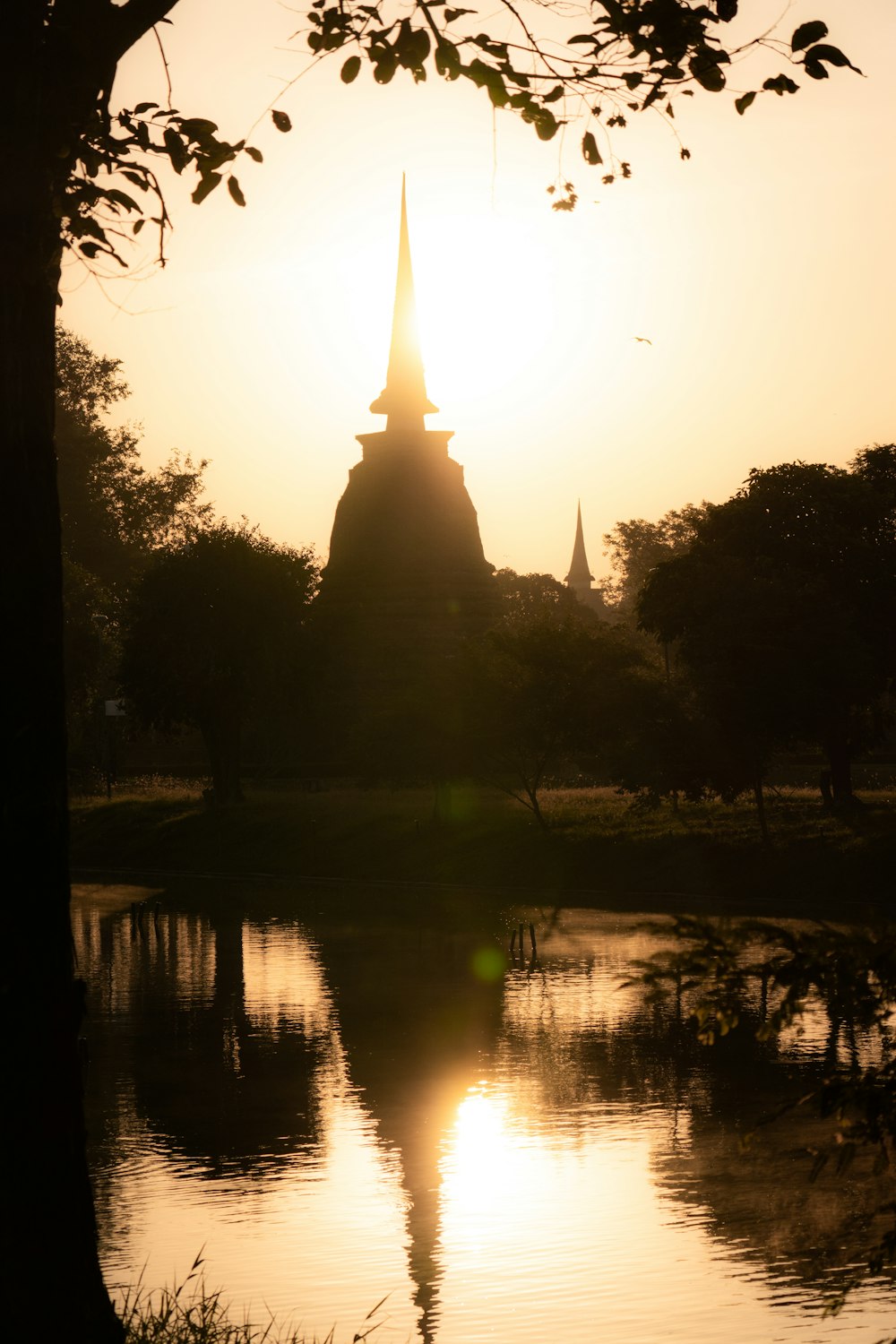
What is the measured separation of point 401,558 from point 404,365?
44.4ft

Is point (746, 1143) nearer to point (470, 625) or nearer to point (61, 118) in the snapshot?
point (61, 118)

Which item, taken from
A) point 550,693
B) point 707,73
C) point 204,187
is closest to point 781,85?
point 707,73

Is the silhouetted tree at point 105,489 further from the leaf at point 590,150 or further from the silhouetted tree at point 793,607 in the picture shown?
the leaf at point 590,150

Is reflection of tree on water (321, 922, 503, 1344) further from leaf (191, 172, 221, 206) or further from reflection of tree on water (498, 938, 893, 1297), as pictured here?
leaf (191, 172, 221, 206)

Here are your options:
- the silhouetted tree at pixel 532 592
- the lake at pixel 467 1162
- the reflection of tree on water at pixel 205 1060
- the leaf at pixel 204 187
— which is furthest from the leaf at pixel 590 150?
the silhouetted tree at pixel 532 592

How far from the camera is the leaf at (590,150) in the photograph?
9.04 meters

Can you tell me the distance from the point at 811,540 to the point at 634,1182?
33.4m

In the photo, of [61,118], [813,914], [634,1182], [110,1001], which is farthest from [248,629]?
[61,118]

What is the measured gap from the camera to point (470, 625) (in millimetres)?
82250

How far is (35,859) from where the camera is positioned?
7293 millimetres

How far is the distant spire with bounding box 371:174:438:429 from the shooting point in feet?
301

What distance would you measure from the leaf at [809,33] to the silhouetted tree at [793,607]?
34.5 m

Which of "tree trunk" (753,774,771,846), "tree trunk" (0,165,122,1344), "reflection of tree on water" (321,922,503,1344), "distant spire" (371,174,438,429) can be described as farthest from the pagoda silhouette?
"tree trunk" (0,165,122,1344)

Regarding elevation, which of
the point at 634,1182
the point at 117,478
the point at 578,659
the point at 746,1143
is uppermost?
the point at 117,478
